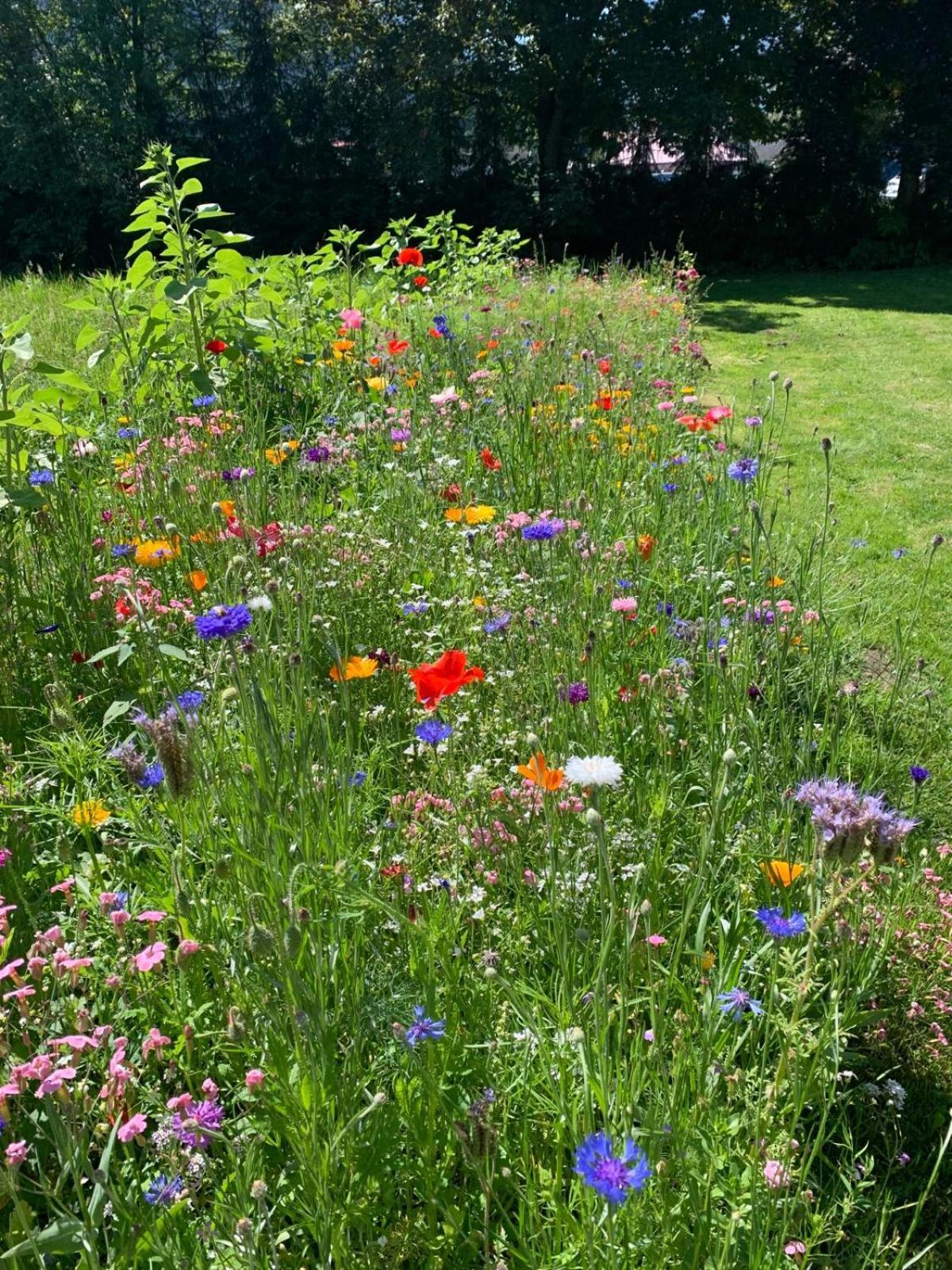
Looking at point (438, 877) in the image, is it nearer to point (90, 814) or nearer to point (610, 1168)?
point (90, 814)

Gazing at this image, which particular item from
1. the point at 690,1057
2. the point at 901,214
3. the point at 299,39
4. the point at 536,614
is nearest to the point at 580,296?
the point at 536,614

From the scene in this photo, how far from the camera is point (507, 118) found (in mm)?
17609

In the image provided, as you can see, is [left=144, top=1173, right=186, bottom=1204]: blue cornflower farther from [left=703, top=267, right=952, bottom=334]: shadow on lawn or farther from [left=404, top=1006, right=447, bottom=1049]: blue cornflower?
[left=703, top=267, right=952, bottom=334]: shadow on lawn

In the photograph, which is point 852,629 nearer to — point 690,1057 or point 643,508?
point 643,508

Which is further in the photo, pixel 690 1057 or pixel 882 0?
pixel 882 0

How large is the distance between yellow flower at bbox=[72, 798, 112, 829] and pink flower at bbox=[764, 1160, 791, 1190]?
43.7 inches

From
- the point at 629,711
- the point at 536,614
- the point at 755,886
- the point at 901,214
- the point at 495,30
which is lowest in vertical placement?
the point at 755,886

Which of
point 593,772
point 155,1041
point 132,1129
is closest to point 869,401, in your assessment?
point 593,772

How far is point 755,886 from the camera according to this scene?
5.74 feet

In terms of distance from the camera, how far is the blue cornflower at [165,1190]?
40.6 inches

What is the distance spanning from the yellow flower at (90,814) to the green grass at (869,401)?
1883 millimetres

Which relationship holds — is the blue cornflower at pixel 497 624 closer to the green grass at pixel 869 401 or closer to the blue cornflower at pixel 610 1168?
the green grass at pixel 869 401

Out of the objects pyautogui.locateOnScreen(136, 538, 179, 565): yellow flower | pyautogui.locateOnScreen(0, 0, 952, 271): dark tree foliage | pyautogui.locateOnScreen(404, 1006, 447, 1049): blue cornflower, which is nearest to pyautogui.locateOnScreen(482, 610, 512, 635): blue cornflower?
pyautogui.locateOnScreen(136, 538, 179, 565): yellow flower

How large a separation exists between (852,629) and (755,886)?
1717 mm
